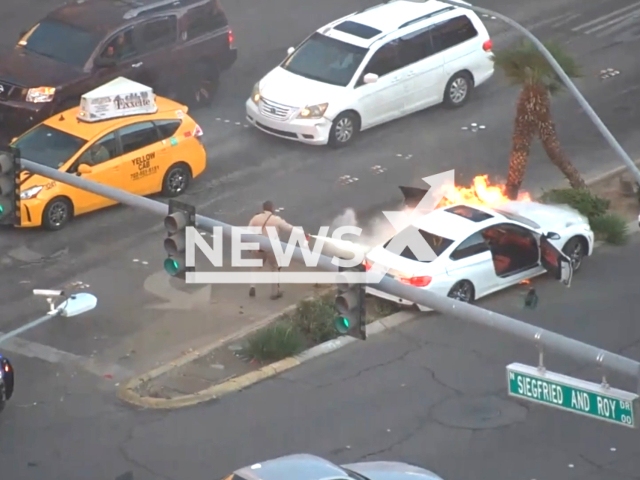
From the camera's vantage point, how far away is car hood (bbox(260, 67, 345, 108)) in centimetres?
2641

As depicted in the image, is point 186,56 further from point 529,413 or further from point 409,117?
point 529,413

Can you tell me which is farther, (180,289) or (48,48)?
(48,48)

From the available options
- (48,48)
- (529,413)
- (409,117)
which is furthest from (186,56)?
(529,413)

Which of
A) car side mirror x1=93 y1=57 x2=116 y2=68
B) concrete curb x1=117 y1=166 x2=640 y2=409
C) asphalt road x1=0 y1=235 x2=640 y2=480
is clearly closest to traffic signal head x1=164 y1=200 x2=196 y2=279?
asphalt road x1=0 y1=235 x2=640 y2=480

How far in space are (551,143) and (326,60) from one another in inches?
195

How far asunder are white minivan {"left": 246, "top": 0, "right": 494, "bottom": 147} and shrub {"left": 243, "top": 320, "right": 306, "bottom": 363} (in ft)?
22.8

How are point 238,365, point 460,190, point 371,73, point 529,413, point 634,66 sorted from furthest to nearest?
point 634,66 → point 371,73 → point 460,190 → point 238,365 → point 529,413

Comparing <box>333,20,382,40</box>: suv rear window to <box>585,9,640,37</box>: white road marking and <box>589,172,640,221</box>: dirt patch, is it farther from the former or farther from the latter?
<box>585,9,640,37</box>: white road marking

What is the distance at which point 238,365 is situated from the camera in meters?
20.0

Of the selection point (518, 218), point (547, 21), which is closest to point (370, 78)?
point (518, 218)

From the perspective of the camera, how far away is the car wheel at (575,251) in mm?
22844

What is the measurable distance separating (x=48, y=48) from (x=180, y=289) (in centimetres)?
715

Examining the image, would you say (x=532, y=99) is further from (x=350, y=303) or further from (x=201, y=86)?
(x=350, y=303)

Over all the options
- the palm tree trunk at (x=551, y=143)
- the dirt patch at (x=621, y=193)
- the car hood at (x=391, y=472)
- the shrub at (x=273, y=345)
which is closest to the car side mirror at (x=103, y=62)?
the palm tree trunk at (x=551, y=143)
